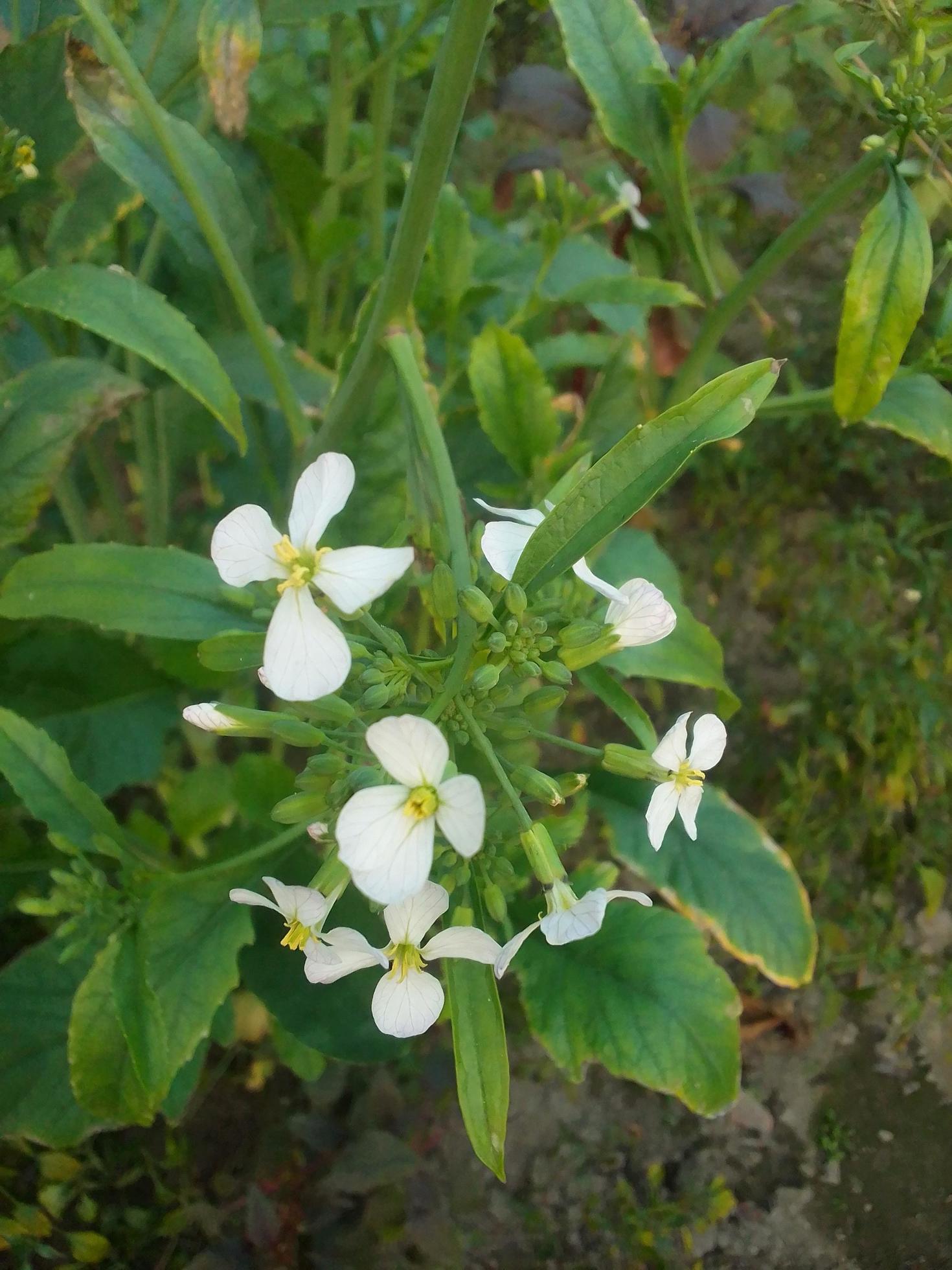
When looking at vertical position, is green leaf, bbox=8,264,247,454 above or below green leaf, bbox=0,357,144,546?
above

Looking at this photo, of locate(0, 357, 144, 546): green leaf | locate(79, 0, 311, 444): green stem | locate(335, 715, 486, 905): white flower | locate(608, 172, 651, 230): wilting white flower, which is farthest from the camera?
locate(608, 172, 651, 230): wilting white flower

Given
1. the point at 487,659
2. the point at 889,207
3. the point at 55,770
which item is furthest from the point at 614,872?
the point at 889,207

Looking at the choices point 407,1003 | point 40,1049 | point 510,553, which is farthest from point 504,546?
point 40,1049

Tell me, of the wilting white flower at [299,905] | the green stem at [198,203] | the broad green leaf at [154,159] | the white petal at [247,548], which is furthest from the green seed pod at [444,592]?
the broad green leaf at [154,159]

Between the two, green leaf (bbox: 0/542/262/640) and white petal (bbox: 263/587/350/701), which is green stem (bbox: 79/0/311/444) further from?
white petal (bbox: 263/587/350/701)

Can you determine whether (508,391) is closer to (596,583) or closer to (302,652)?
(596,583)

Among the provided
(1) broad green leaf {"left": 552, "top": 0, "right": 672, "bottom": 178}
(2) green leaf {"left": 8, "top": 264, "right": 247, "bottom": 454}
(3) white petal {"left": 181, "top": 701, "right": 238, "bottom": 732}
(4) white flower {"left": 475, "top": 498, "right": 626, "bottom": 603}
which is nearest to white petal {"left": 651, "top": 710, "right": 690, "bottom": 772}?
(4) white flower {"left": 475, "top": 498, "right": 626, "bottom": 603}
